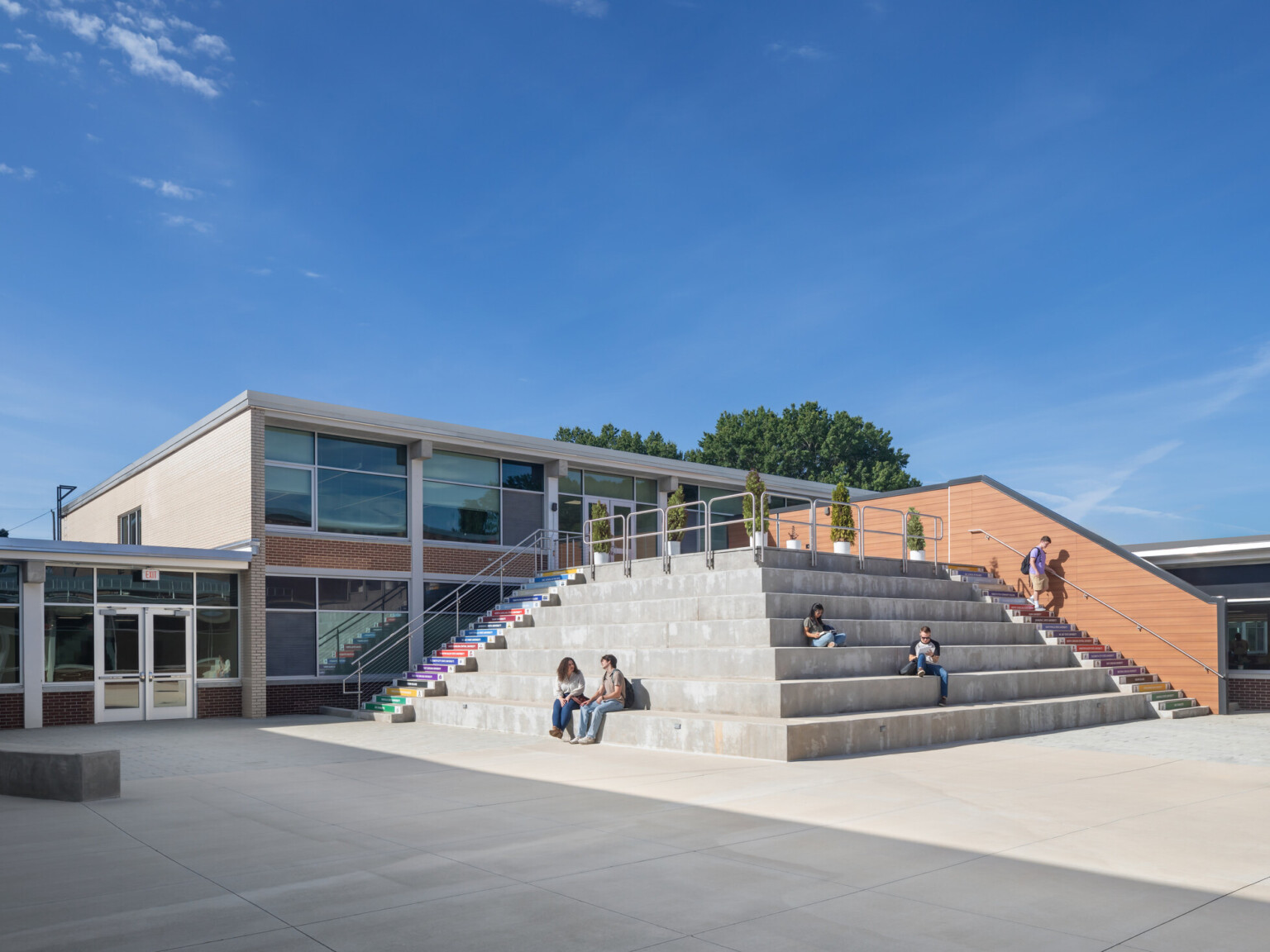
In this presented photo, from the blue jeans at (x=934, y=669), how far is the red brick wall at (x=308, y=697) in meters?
12.2

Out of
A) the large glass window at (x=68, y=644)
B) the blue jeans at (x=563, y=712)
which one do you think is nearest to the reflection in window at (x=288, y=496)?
the large glass window at (x=68, y=644)

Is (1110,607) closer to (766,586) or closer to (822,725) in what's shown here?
(766,586)

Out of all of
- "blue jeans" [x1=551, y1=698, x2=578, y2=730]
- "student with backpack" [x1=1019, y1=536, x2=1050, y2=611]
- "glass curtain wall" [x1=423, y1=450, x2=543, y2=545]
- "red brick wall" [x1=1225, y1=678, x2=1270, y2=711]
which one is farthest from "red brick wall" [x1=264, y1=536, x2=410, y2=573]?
"red brick wall" [x1=1225, y1=678, x2=1270, y2=711]

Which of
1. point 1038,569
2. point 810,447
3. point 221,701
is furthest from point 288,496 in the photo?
point 810,447

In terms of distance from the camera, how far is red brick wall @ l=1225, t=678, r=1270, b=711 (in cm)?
1892

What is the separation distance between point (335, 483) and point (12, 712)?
7.36m

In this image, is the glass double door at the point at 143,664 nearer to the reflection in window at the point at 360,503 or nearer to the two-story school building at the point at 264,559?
the two-story school building at the point at 264,559

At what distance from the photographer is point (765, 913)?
529 cm

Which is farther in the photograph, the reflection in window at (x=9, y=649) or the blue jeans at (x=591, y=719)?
the reflection in window at (x=9, y=649)

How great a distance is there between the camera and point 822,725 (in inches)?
479

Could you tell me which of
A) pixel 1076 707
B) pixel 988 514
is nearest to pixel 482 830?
pixel 1076 707

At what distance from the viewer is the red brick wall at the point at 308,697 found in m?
20.4

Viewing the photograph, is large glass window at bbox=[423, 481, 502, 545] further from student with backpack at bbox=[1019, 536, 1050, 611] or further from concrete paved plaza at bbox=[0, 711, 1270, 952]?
student with backpack at bbox=[1019, 536, 1050, 611]

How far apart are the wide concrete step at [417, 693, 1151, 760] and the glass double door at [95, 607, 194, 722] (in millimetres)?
6420
